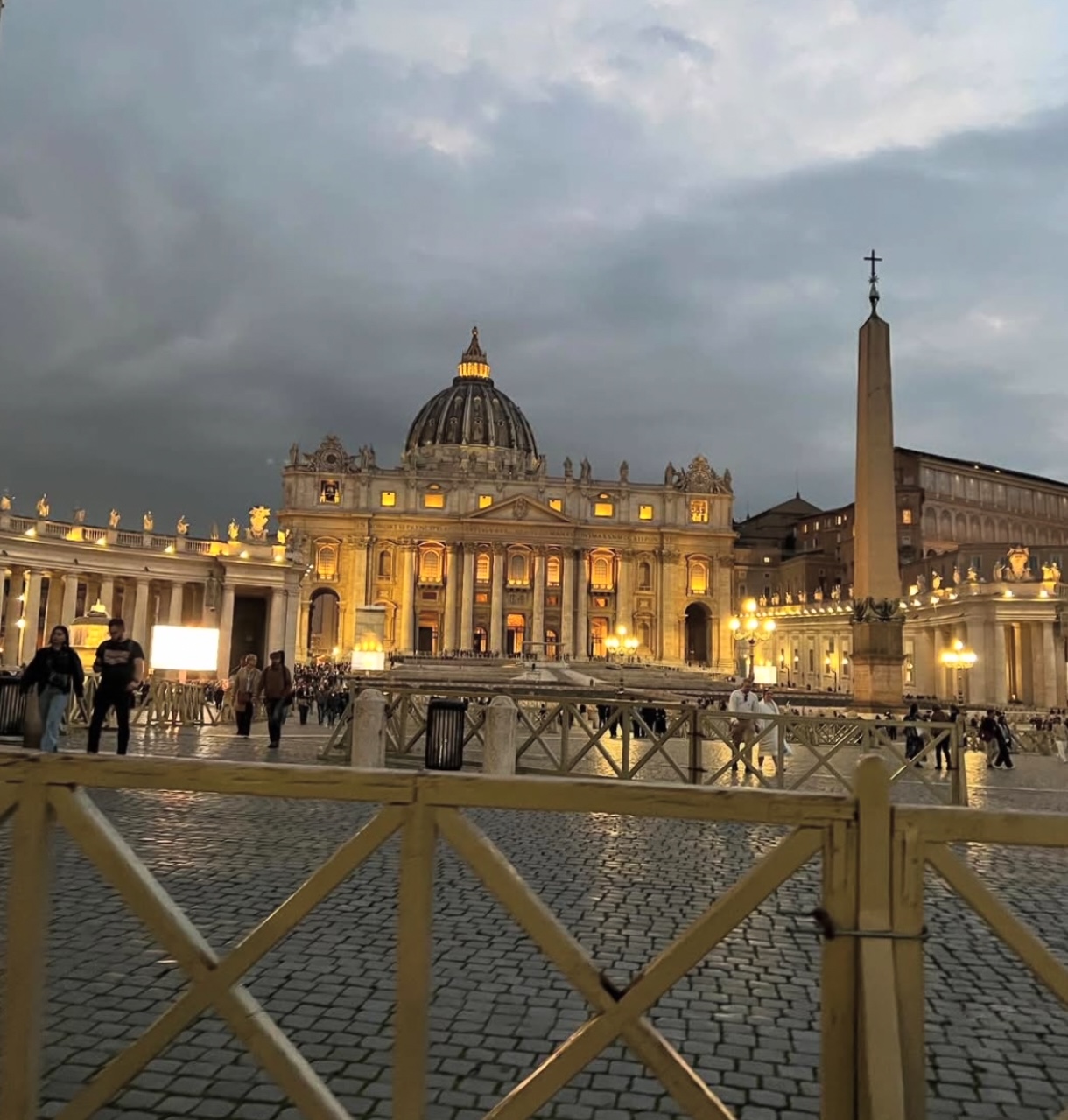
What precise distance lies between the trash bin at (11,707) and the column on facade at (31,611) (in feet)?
115

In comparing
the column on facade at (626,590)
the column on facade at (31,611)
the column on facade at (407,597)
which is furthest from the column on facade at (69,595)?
the column on facade at (626,590)

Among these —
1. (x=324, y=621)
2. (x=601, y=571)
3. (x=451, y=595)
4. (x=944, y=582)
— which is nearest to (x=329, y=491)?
(x=324, y=621)

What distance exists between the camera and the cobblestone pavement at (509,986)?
12.4 feet

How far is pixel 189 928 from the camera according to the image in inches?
108

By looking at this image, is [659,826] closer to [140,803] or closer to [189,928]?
[140,803]

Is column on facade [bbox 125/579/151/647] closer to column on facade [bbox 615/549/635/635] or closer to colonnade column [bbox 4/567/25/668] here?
colonnade column [bbox 4/567/25/668]

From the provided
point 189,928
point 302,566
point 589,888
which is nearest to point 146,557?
point 302,566

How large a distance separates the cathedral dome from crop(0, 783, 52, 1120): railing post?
4386 inches

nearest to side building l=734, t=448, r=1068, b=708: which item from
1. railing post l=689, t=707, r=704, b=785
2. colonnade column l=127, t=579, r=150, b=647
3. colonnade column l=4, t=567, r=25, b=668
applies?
railing post l=689, t=707, r=704, b=785

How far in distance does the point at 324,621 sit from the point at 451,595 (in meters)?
16.9

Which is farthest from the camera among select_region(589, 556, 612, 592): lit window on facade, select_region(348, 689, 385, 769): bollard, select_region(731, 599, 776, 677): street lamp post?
select_region(589, 556, 612, 592): lit window on facade

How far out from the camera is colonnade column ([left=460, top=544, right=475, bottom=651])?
91.9 metres

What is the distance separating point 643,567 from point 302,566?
Answer: 49.5 meters

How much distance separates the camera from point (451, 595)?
306 feet
